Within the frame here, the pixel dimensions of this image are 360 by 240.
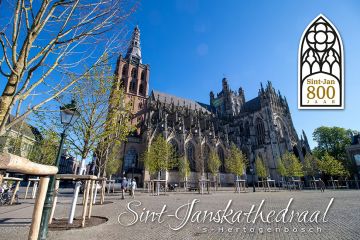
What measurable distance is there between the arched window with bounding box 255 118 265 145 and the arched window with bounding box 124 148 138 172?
90.8 feet

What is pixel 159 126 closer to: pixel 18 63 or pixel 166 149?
pixel 166 149

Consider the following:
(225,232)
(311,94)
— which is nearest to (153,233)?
(225,232)

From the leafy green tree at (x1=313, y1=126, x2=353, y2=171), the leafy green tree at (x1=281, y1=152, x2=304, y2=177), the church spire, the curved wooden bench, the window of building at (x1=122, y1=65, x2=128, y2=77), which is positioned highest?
the church spire

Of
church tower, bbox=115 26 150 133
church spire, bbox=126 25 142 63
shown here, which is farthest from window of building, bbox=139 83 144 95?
church spire, bbox=126 25 142 63

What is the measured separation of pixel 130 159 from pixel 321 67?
Answer: 29.4 metres

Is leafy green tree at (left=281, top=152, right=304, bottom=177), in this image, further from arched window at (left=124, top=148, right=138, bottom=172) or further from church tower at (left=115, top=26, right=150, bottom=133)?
church tower at (left=115, top=26, right=150, bottom=133)

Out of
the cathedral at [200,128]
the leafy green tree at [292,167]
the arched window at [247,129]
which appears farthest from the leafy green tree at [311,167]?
the arched window at [247,129]

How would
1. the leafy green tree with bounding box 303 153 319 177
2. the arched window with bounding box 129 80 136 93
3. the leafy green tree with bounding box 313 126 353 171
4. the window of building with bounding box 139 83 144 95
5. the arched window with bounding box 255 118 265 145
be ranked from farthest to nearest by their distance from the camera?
the leafy green tree with bounding box 313 126 353 171 < the window of building with bounding box 139 83 144 95 < the arched window with bounding box 255 118 265 145 < the arched window with bounding box 129 80 136 93 < the leafy green tree with bounding box 303 153 319 177

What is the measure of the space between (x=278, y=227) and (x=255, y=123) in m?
43.6

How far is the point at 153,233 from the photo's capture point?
4484 mm

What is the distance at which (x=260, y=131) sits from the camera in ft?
146

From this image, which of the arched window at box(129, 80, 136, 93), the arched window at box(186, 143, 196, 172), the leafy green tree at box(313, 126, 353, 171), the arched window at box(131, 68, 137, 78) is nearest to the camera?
the arched window at box(186, 143, 196, 172)

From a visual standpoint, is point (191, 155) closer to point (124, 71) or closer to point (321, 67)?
point (124, 71)

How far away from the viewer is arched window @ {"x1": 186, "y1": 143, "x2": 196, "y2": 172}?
34094 millimetres
